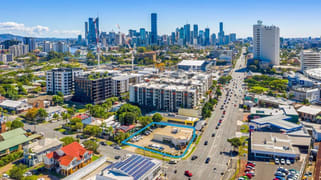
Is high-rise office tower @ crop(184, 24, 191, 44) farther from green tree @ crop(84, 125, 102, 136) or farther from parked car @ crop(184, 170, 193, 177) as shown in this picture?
parked car @ crop(184, 170, 193, 177)

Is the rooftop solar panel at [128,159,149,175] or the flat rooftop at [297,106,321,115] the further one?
the flat rooftop at [297,106,321,115]

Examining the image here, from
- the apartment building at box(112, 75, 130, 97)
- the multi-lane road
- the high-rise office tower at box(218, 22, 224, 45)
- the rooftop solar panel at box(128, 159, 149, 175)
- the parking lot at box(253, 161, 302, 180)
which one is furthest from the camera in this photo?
the high-rise office tower at box(218, 22, 224, 45)

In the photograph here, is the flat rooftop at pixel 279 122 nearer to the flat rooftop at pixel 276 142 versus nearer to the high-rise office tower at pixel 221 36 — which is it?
the flat rooftop at pixel 276 142

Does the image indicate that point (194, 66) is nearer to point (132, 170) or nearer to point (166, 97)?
point (166, 97)

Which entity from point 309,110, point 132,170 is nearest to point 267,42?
point 309,110

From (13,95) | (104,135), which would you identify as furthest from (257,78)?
(13,95)

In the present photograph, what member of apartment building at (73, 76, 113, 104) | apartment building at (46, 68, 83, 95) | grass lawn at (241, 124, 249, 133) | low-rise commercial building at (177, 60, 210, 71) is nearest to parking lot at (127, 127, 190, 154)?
grass lawn at (241, 124, 249, 133)

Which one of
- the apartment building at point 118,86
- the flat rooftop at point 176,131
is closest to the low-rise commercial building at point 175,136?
the flat rooftop at point 176,131

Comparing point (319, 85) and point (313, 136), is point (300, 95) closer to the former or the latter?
point (319, 85)
